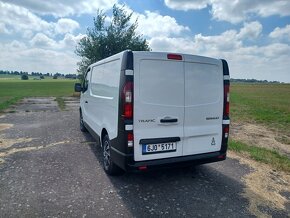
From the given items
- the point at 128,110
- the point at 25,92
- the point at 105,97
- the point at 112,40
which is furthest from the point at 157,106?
the point at 25,92

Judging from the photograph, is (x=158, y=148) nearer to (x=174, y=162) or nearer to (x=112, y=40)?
(x=174, y=162)

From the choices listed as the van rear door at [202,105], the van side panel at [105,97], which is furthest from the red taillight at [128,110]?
the van rear door at [202,105]

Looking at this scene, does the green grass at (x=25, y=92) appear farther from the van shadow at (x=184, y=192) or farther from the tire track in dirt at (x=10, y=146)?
the van shadow at (x=184, y=192)

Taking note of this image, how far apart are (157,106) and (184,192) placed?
5.08 ft

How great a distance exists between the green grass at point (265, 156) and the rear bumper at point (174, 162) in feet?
6.00

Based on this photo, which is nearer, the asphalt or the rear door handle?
the asphalt

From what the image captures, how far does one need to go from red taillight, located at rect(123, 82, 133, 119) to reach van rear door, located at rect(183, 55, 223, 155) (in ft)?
3.27

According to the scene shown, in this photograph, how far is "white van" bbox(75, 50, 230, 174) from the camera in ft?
12.6

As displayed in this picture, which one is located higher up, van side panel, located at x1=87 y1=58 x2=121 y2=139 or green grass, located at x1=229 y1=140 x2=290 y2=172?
van side panel, located at x1=87 y1=58 x2=121 y2=139

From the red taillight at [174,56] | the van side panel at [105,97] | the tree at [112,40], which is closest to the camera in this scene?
the red taillight at [174,56]

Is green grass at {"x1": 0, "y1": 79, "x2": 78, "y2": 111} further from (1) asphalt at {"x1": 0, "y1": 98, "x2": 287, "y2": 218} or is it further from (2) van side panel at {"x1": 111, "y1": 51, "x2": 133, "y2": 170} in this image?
(2) van side panel at {"x1": 111, "y1": 51, "x2": 133, "y2": 170}

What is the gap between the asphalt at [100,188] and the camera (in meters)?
3.51

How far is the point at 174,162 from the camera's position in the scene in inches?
163

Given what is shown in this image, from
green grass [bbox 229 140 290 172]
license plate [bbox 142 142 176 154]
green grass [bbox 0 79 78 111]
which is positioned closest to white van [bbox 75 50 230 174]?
license plate [bbox 142 142 176 154]
